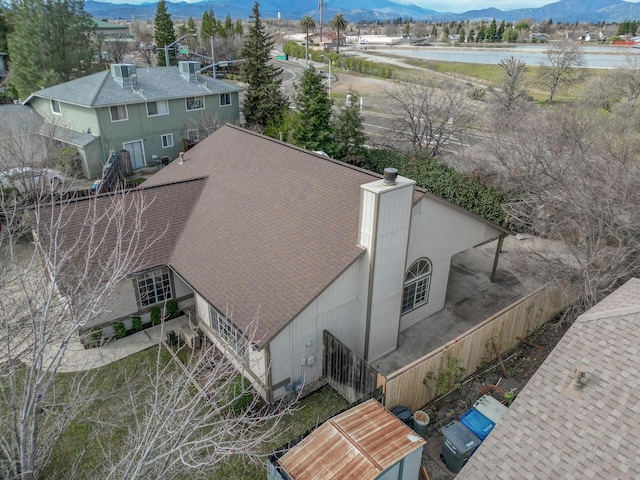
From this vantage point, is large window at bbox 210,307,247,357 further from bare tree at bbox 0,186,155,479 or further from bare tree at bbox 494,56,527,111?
bare tree at bbox 494,56,527,111

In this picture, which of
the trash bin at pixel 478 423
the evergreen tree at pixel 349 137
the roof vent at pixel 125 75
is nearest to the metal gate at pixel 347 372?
the trash bin at pixel 478 423

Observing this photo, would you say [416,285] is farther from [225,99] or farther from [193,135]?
[225,99]

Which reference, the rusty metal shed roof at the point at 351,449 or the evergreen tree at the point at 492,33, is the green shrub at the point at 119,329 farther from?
the evergreen tree at the point at 492,33

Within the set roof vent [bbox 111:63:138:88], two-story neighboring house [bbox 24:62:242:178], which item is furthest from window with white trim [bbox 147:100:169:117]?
roof vent [bbox 111:63:138:88]

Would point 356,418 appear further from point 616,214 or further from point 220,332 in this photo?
point 616,214

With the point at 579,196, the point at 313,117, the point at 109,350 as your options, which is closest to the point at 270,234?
the point at 109,350

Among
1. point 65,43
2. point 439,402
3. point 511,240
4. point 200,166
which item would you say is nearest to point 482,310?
point 439,402
